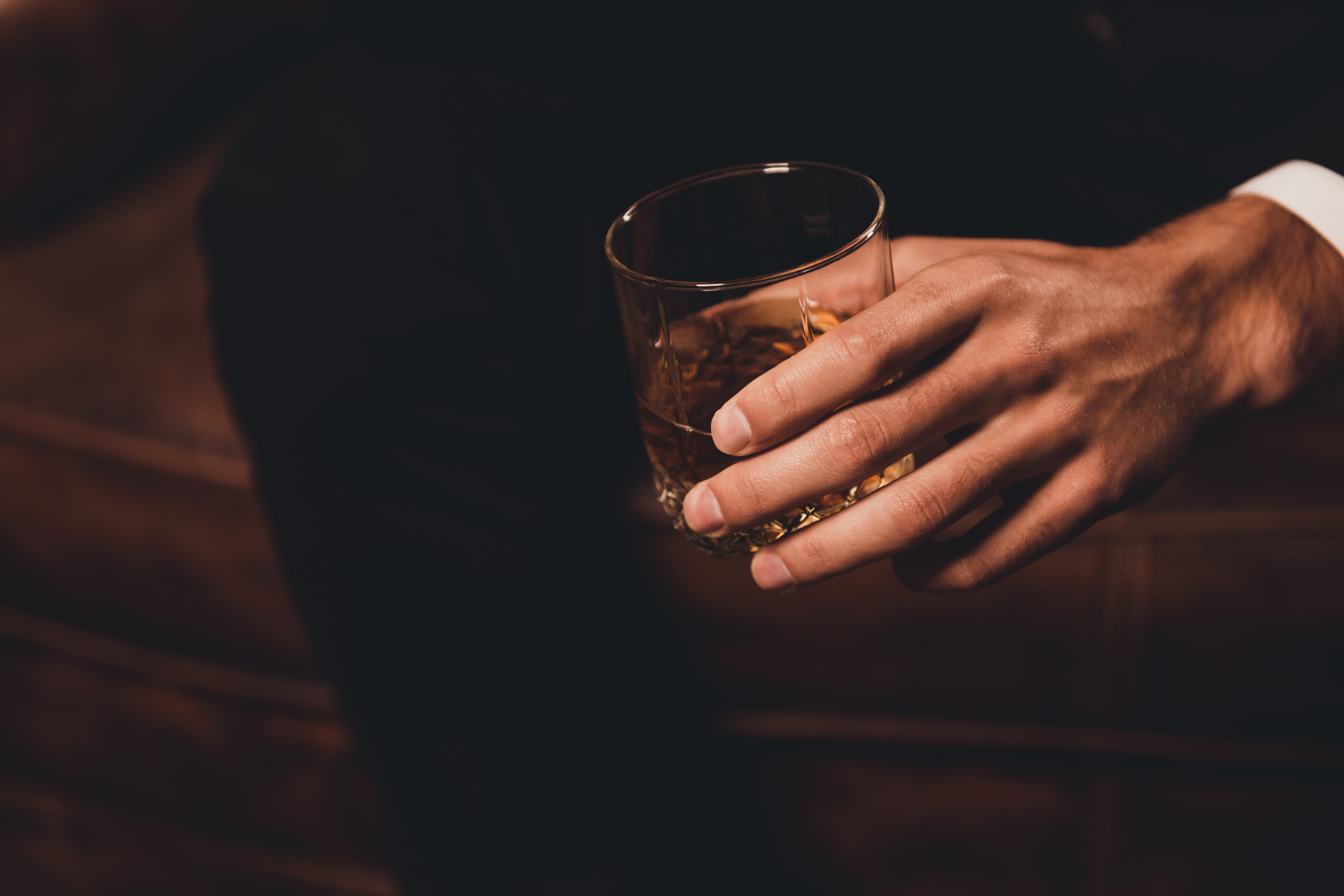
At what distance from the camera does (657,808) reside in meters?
0.92

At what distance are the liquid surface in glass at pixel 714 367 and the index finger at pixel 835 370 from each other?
0.08 feet

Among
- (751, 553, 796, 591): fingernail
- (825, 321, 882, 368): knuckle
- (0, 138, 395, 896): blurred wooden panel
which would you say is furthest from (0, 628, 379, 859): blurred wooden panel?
(825, 321, 882, 368): knuckle

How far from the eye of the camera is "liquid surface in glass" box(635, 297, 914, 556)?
0.46 m

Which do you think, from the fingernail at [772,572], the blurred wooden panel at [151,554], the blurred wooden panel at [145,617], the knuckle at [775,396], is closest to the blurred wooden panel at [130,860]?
the blurred wooden panel at [145,617]

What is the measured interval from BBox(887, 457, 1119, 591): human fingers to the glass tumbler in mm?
60

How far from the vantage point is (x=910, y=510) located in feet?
1.57

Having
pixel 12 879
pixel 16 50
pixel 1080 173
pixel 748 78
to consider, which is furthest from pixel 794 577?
pixel 12 879

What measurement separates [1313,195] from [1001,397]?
1.33 ft

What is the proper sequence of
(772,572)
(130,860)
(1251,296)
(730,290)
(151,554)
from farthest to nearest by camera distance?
(130,860), (151,554), (1251,296), (772,572), (730,290)

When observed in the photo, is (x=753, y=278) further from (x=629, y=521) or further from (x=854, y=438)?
(x=629, y=521)

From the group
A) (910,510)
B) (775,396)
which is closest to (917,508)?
(910,510)

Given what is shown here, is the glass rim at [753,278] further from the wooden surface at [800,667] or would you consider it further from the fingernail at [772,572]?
the wooden surface at [800,667]

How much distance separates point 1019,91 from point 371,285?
0.68 metres

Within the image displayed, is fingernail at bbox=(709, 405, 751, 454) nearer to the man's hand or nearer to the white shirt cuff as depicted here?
the man's hand
